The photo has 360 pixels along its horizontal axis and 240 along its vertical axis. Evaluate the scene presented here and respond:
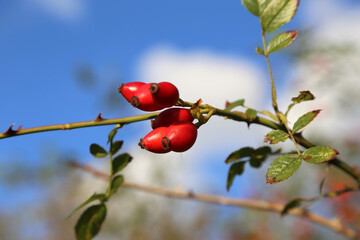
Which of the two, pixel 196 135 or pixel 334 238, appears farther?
pixel 334 238

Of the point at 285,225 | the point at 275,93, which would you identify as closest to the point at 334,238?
the point at 285,225

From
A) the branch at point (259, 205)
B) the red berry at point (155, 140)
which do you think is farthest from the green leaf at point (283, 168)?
the branch at point (259, 205)

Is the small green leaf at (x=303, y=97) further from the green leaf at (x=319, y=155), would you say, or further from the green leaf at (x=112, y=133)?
the green leaf at (x=112, y=133)

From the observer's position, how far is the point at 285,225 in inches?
270

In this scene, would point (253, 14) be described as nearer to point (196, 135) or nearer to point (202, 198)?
point (196, 135)

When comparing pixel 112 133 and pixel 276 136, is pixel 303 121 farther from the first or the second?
pixel 112 133

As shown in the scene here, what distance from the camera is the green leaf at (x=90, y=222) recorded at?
1.22 meters

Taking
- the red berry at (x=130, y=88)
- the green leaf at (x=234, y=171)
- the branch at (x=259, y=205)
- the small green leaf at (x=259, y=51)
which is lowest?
the branch at (x=259, y=205)

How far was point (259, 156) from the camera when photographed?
4.33ft

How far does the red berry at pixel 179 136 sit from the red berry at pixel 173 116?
0.03 meters

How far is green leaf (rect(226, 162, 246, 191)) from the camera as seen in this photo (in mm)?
1387

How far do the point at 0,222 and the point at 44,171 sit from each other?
506 cm

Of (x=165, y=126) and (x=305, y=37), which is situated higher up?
(x=305, y=37)

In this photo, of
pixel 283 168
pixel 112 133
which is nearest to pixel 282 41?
pixel 283 168
